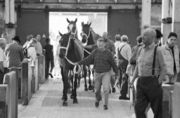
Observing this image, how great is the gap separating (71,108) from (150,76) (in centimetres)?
674

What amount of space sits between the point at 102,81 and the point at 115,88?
634 centimetres

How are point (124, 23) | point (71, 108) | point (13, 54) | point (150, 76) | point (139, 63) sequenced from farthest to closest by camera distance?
point (124, 23)
point (13, 54)
point (71, 108)
point (139, 63)
point (150, 76)

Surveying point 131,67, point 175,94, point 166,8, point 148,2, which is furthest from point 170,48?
point 148,2

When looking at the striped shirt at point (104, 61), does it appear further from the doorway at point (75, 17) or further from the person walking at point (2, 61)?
the doorway at point (75, 17)

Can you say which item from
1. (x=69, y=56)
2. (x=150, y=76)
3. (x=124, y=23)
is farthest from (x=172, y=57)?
(x=124, y=23)

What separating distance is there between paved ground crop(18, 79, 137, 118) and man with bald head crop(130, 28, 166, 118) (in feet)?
15.0

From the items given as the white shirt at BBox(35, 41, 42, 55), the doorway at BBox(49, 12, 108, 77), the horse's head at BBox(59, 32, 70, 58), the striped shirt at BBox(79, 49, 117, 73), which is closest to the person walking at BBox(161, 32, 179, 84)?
the striped shirt at BBox(79, 49, 117, 73)

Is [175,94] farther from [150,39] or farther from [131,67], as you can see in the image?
[131,67]

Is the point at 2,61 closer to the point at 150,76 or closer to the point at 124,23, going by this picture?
the point at 150,76

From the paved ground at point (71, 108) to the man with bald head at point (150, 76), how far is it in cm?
456

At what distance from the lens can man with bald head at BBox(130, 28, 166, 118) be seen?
34.6 ft

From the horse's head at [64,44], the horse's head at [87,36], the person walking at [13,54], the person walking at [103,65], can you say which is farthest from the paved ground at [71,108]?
the horse's head at [87,36]

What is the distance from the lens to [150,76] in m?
10.5

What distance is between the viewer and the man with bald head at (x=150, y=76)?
10539 mm
